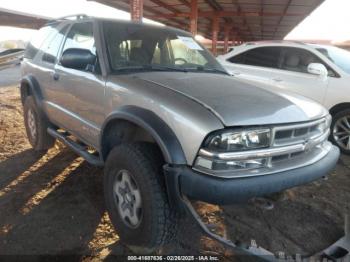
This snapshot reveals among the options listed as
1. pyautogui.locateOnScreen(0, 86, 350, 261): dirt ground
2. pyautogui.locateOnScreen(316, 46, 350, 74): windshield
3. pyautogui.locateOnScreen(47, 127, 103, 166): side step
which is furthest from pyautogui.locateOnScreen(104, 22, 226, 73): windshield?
pyautogui.locateOnScreen(316, 46, 350, 74): windshield

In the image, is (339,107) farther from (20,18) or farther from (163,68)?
(20,18)

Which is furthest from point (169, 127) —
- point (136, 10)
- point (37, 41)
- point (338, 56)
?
point (136, 10)

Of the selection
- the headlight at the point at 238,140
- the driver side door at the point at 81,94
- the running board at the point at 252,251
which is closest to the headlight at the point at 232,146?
the headlight at the point at 238,140

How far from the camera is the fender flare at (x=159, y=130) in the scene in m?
2.17

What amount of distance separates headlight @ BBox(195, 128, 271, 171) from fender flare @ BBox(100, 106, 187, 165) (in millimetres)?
143

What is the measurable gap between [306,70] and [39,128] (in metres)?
4.30

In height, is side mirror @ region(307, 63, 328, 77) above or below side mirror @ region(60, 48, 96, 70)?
below

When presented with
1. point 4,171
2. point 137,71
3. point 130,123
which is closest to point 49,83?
point 4,171

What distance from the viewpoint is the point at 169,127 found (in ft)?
7.45

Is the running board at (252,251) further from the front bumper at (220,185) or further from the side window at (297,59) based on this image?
the side window at (297,59)

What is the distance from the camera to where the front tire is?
201 inches

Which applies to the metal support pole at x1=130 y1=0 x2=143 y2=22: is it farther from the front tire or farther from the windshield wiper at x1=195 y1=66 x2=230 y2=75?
the windshield wiper at x1=195 y1=66 x2=230 y2=75

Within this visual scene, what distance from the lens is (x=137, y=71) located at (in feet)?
9.99

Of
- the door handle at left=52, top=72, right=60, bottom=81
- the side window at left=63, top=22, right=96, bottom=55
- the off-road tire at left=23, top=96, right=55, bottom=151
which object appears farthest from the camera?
the off-road tire at left=23, top=96, right=55, bottom=151
